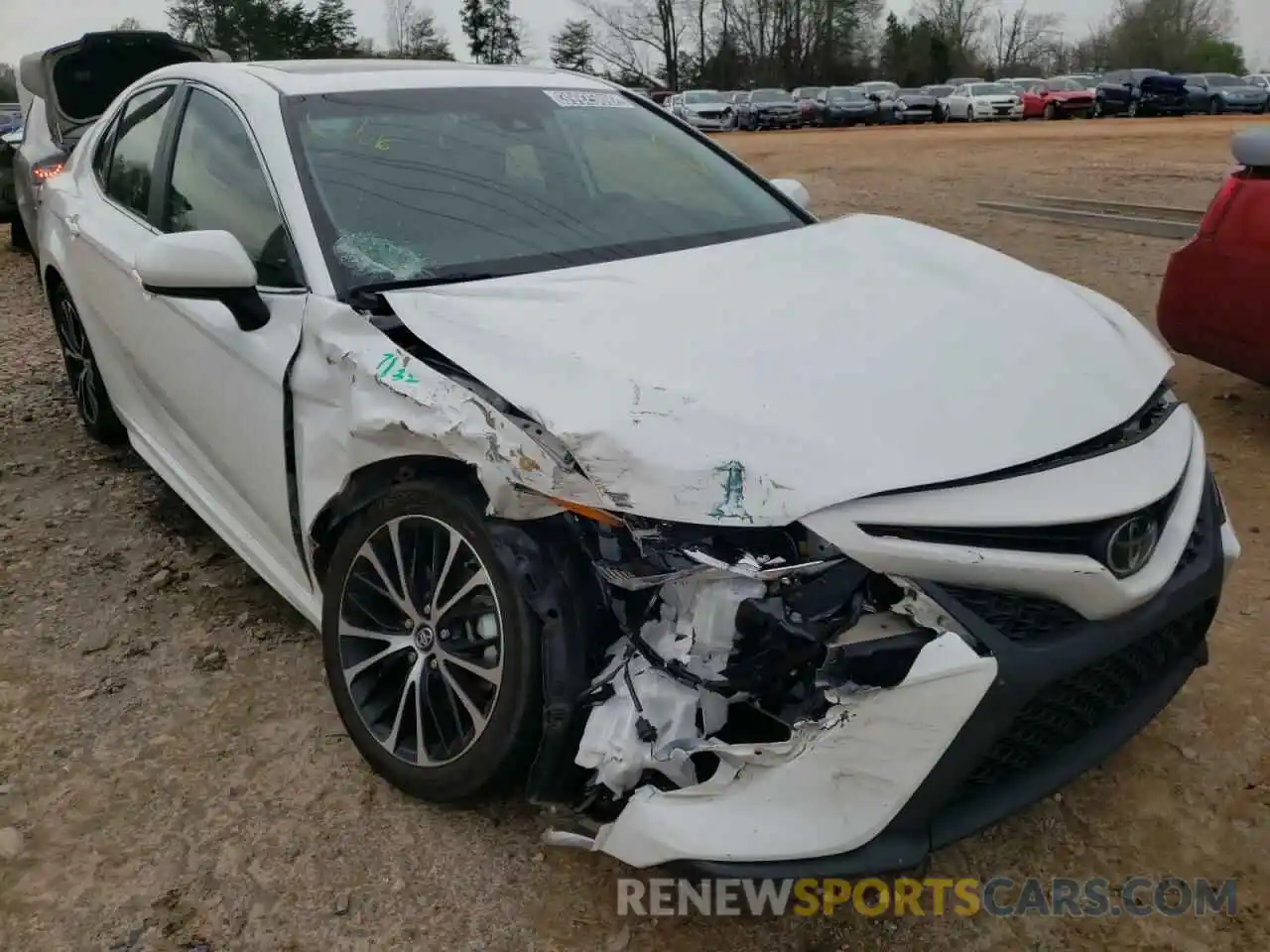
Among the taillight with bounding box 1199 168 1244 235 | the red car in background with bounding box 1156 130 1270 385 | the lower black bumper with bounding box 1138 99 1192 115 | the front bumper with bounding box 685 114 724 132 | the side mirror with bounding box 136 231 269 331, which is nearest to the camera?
the side mirror with bounding box 136 231 269 331

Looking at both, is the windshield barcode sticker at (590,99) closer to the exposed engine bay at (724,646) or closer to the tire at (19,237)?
the exposed engine bay at (724,646)

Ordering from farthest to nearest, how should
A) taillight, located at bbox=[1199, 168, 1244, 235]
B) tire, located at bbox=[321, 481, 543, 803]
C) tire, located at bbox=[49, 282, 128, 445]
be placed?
tire, located at bbox=[49, 282, 128, 445] < taillight, located at bbox=[1199, 168, 1244, 235] < tire, located at bbox=[321, 481, 543, 803]

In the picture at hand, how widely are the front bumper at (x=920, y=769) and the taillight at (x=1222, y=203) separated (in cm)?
290

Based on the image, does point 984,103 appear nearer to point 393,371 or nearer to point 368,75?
point 368,75

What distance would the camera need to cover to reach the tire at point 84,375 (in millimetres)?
4324

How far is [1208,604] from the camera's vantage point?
220cm

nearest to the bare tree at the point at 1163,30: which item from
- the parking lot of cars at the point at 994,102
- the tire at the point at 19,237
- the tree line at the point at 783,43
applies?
the tree line at the point at 783,43

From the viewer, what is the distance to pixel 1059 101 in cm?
A: 3014

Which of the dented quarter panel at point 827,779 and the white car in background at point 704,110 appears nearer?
the dented quarter panel at point 827,779

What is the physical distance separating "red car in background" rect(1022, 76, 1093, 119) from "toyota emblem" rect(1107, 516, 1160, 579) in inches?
1259

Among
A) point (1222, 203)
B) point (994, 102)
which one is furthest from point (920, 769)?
point (994, 102)

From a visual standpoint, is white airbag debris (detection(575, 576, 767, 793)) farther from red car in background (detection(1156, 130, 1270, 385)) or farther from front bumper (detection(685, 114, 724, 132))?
front bumper (detection(685, 114, 724, 132))

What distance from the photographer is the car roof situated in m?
3.02

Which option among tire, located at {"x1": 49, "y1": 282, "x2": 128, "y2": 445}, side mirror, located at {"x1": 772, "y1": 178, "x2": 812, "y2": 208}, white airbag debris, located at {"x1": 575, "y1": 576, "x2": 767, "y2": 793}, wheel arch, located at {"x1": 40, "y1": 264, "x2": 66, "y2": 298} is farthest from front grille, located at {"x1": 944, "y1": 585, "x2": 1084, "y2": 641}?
wheel arch, located at {"x1": 40, "y1": 264, "x2": 66, "y2": 298}
